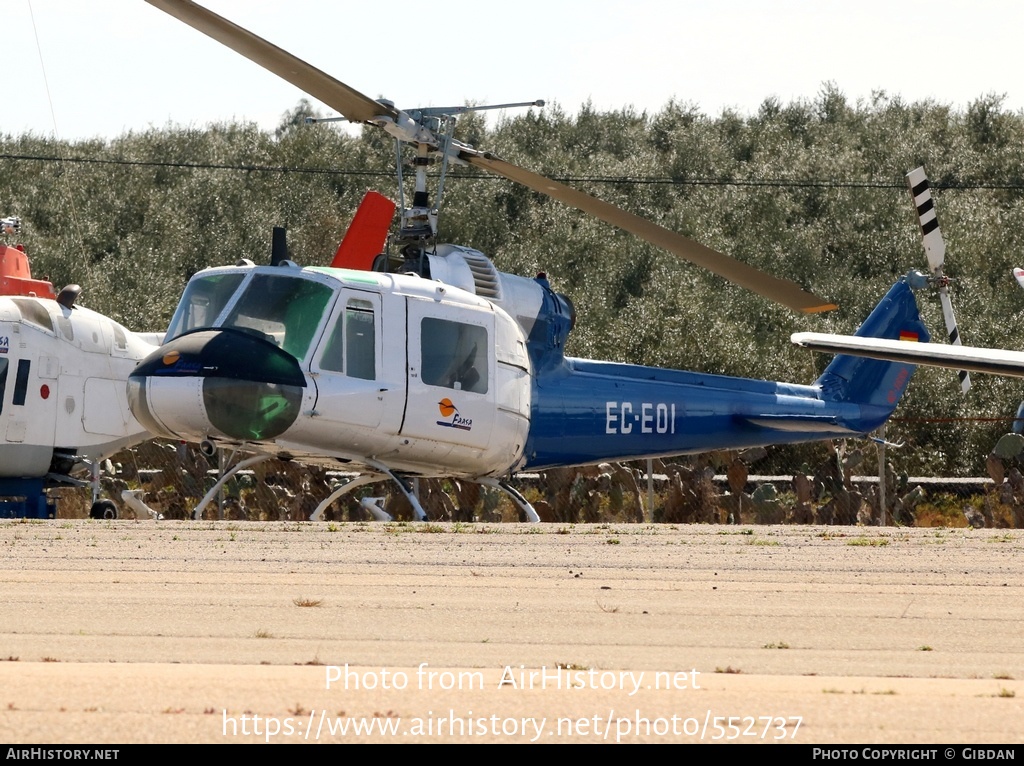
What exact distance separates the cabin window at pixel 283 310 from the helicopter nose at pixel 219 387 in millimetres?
229

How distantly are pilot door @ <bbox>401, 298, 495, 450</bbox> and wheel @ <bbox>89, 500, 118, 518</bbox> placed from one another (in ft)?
14.8

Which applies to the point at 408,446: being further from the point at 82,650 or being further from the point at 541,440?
the point at 82,650

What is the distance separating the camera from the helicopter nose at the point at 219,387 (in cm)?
1366

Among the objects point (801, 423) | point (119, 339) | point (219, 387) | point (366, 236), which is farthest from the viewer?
point (801, 423)

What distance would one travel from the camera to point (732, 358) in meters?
34.5

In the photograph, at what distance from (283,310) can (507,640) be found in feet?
26.9

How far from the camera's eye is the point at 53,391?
677 inches

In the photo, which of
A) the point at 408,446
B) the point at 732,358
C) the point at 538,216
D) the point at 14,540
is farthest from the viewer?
the point at 538,216

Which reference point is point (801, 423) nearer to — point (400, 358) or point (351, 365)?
point (400, 358)

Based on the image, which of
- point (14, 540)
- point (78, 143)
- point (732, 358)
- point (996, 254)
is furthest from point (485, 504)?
point (78, 143)

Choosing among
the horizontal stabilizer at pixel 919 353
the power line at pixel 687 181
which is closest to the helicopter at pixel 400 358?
the horizontal stabilizer at pixel 919 353

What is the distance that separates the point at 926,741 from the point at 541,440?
12.5m

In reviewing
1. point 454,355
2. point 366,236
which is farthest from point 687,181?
point 454,355

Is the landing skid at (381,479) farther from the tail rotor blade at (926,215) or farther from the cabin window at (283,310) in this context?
the tail rotor blade at (926,215)
